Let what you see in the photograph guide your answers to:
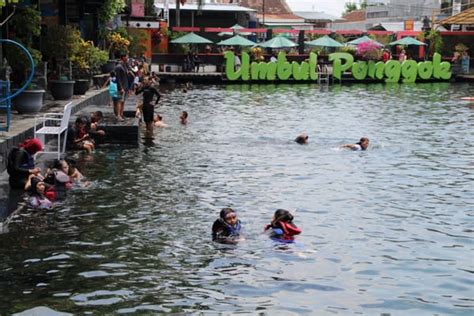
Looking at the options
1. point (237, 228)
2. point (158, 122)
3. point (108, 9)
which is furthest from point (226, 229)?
point (108, 9)

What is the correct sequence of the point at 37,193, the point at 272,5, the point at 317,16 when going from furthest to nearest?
the point at 272,5, the point at 317,16, the point at 37,193

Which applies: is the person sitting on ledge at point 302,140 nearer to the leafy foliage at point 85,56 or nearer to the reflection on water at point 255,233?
the reflection on water at point 255,233

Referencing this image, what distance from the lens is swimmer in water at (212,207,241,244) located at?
38.4ft

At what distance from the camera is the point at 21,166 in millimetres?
13828

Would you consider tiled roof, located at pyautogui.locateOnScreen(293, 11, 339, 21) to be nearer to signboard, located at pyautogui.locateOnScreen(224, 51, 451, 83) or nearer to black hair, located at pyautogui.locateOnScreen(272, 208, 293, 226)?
signboard, located at pyautogui.locateOnScreen(224, 51, 451, 83)

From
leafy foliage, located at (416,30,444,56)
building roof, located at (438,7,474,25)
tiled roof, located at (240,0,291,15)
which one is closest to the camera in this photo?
building roof, located at (438,7,474,25)

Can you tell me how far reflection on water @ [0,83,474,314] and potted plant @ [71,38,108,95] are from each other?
560 cm

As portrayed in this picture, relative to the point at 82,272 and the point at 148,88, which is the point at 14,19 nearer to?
the point at 148,88

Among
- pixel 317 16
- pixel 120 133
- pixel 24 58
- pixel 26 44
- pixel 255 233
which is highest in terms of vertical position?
pixel 317 16

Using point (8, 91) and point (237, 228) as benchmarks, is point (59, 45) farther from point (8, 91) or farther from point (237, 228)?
point (237, 228)

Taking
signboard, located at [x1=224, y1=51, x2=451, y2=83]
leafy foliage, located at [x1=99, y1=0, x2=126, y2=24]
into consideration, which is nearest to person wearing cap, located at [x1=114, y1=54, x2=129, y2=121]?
leafy foliage, located at [x1=99, y1=0, x2=126, y2=24]

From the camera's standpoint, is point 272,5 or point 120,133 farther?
point 272,5

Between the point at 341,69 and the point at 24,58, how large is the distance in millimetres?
32529

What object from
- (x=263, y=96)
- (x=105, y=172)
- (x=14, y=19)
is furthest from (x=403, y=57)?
(x=105, y=172)
